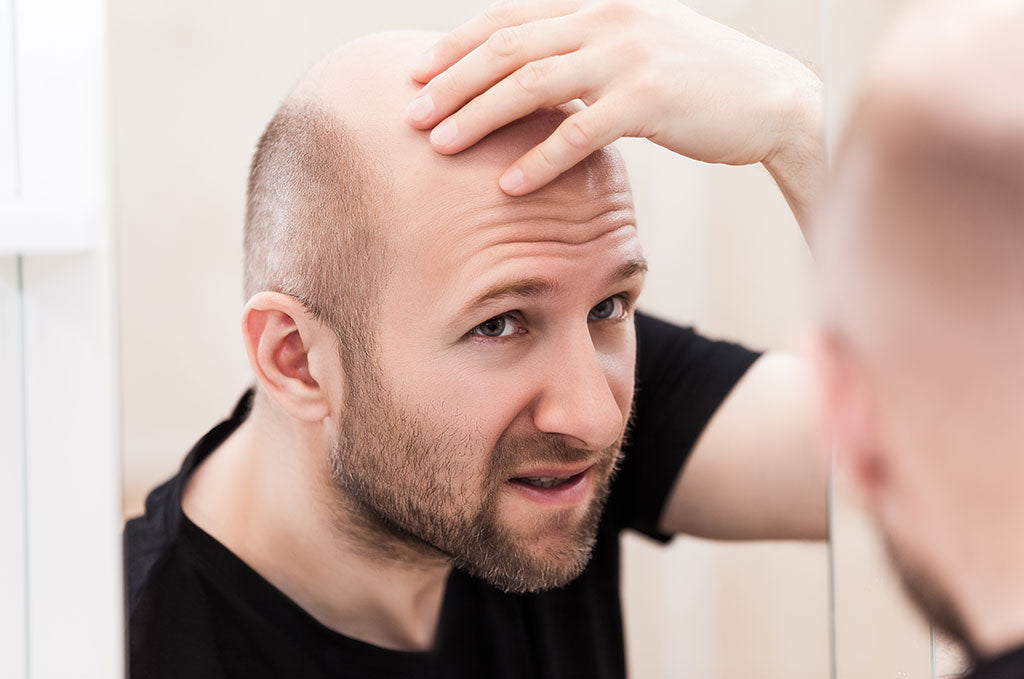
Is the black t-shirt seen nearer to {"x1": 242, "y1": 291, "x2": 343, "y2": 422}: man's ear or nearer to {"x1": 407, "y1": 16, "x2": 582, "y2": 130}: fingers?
{"x1": 242, "y1": 291, "x2": 343, "y2": 422}: man's ear

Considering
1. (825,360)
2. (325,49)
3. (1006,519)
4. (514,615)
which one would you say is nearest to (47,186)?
(325,49)

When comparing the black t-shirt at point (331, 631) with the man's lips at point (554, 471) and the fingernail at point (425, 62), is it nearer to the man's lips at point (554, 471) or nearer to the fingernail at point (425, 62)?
the man's lips at point (554, 471)

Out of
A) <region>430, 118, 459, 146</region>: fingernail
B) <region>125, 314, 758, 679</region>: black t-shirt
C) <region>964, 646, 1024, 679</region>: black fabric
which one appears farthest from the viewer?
<region>125, 314, 758, 679</region>: black t-shirt

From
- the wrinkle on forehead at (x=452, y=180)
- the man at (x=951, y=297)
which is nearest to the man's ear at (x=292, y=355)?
the wrinkle on forehead at (x=452, y=180)

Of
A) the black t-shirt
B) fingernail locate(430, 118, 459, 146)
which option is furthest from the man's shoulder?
fingernail locate(430, 118, 459, 146)

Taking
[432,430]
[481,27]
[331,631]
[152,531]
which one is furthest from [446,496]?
[481,27]

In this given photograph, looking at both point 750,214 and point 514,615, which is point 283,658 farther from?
point 750,214

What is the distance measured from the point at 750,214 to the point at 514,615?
0.41 meters

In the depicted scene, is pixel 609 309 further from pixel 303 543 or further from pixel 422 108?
pixel 303 543

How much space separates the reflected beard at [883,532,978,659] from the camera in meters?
0.55

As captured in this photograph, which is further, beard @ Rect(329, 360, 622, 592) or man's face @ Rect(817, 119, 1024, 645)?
beard @ Rect(329, 360, 622, 592)

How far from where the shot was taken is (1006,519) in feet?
1.74

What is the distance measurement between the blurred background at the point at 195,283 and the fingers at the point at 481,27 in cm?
3

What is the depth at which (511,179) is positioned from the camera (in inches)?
29.9
